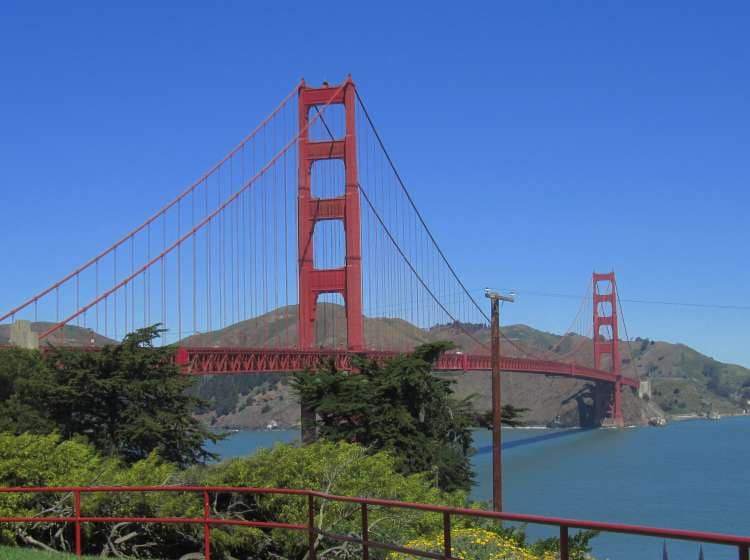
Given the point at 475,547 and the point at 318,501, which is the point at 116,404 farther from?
the point at 475,547

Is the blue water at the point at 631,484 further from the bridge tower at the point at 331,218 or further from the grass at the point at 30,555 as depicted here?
the grass at the point at 30,555

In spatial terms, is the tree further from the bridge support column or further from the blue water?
the bridge support column

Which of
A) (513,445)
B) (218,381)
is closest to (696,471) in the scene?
(513,445)

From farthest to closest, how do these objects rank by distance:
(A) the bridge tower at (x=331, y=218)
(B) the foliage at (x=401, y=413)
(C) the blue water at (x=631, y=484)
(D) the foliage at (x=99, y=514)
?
1. (A) the bridge tower at (x=331, y=218)
2. (C) the blue water at (x=631, y=484)
3. (B) the foliage at (x=401, y=413)
4. (D) the foliage at (x=99, y=514)

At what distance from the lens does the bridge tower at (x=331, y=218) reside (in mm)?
44531

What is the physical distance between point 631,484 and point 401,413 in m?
28.0

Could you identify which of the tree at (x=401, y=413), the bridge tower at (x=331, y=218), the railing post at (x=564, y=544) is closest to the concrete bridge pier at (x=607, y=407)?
the bridge tower at (x=331, y=218)

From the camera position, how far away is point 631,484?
54.6 meters

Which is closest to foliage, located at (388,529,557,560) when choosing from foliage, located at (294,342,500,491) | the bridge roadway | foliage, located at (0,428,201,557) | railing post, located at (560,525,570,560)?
foliage, located at (0,428,201,557)

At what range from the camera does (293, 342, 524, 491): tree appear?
29594 millimetres

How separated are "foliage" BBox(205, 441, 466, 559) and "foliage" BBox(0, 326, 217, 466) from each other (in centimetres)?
905

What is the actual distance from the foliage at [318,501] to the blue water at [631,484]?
14.2 m

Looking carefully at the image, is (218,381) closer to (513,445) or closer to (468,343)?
(468,343)

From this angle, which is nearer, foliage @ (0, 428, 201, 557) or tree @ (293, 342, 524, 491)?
foliage @ (0, 428, 201, 557)
